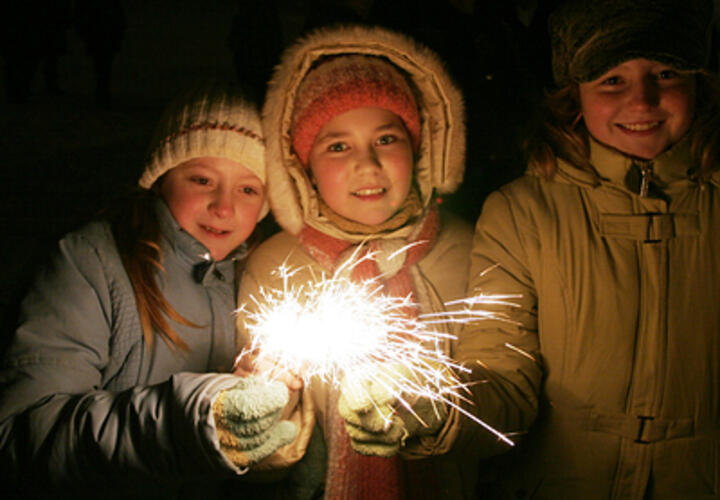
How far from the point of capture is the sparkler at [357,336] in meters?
1.95

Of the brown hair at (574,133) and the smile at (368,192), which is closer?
the brown hair at (574,133)

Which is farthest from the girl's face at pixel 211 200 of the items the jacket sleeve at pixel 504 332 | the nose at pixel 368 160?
the jacket sleeve at pixel 504 332

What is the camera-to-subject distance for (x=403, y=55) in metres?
2.56

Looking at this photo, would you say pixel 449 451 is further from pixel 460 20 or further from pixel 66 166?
pixel 66 166

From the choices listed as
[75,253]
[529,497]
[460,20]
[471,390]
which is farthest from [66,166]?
[529,497]

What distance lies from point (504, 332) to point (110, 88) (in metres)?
3.08

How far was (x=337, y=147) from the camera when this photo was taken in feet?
8.22

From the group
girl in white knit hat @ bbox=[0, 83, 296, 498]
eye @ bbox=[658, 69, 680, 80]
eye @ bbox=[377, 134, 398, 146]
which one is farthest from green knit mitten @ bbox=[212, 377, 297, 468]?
eye @ bbox=[658, 69, 680, 80]

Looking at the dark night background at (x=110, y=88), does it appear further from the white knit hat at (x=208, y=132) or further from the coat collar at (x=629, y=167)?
the coat collar at (x=629, y=167)

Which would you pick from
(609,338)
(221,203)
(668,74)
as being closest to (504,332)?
(609,338)

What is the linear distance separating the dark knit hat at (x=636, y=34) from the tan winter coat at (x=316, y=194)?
0.65 meters

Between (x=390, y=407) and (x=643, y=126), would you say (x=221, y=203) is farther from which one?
(x=643, y=126)

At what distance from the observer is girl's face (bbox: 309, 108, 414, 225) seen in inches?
96.0

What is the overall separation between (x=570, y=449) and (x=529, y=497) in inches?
11.2
